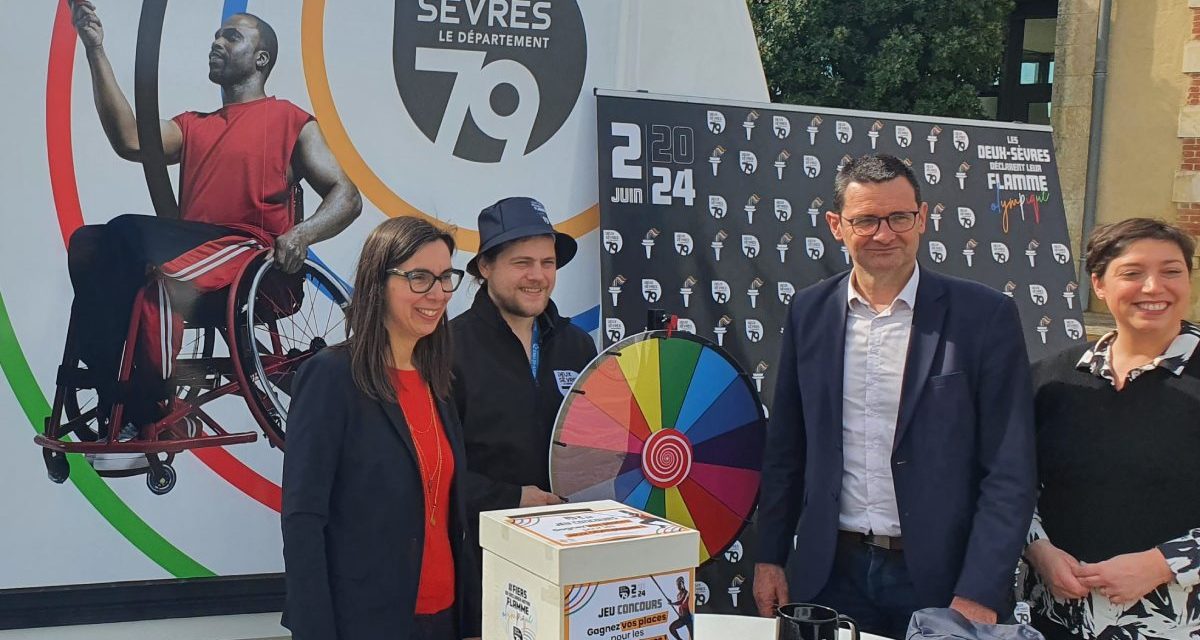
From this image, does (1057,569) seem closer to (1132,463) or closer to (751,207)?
(1132,463)

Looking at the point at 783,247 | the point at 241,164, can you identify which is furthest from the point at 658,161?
the point at 241,164

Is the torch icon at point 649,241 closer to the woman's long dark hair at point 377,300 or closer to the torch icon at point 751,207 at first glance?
the torch icon at point 751,207

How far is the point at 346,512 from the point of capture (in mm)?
1920

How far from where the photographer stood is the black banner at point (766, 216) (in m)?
3.39

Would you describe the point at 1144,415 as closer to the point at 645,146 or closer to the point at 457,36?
the point at 645,146

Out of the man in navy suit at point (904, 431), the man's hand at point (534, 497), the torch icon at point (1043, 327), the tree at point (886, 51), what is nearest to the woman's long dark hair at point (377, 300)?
the man's hand at point (534, 497)

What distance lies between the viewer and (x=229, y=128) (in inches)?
119

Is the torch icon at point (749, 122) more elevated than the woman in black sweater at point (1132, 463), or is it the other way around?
the torch icon at point (749, 122)

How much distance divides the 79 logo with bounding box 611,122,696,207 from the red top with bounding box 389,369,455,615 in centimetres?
152

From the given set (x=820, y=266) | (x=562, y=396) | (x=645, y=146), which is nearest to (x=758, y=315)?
(x=820, y=266)

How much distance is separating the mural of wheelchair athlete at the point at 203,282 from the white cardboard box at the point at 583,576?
177cm

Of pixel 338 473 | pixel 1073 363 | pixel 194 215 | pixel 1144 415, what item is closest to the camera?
pixel 338 473

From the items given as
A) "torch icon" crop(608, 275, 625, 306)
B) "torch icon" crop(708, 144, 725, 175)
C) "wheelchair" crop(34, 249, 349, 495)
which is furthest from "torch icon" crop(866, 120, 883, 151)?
"wheelchair" crop(34, 249, 349, 495)

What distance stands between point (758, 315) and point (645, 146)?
28.8 inches
